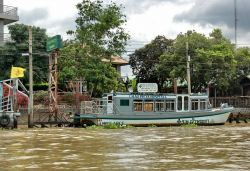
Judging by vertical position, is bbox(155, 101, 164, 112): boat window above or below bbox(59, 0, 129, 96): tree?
below

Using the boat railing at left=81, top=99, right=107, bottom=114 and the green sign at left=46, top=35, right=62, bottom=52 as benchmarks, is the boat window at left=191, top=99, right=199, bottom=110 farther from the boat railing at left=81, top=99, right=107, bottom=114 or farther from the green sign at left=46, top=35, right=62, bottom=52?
the green sign at left=46, top=35, right=62, bottom=52

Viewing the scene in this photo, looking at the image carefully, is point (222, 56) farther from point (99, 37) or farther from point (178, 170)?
point (178, 170)

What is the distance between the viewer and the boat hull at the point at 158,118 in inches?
1283

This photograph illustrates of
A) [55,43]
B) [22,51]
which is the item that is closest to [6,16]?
[22,51]

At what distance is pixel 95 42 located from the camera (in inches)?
1636

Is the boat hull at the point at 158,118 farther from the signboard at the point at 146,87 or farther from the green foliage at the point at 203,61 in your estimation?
the green foliage at the point at 203,61

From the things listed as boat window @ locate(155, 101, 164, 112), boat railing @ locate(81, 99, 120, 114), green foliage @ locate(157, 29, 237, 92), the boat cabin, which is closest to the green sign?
boat railing @ locate(81, 99, 120, 114)

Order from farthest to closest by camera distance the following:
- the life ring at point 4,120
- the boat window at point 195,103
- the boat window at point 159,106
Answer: the boat window at point 195,103
the boat window at point 159,106
the life ring at point 4,120

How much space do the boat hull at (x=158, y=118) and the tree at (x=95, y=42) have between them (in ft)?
29.5

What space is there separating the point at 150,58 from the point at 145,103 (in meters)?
28.4

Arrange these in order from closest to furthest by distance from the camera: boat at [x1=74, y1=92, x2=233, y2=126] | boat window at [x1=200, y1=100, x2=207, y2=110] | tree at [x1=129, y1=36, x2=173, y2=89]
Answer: boat at [x1=74, y1=92, x2=233, y2=126] < boat window at [x1=200, y1=100, x2=207, y2=110] < tree at [x1=129, y1=36, x2=173, y2=89]

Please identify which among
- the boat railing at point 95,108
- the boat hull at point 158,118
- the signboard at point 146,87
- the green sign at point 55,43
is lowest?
the boat hull at point 158,118

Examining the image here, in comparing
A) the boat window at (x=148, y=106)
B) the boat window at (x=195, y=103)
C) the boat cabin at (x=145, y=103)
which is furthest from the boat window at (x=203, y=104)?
the boat window at (x=148, y=106)

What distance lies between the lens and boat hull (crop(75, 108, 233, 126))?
32594 millimetres
